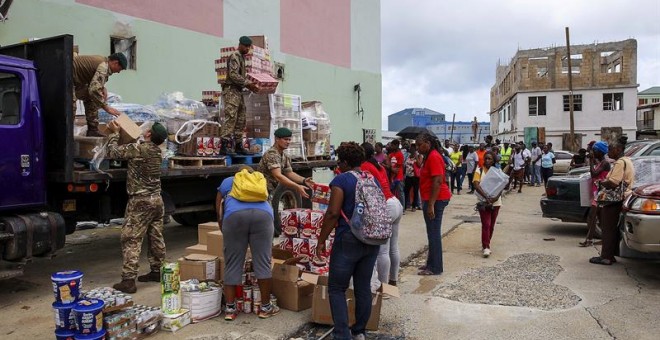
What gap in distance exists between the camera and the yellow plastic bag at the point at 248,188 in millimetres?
4707

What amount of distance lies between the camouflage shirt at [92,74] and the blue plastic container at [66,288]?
282cm

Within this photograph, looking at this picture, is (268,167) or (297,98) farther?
(297,98)

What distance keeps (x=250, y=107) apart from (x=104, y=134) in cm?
281

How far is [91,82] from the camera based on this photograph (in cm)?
633

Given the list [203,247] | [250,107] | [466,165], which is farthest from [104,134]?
[466,165]

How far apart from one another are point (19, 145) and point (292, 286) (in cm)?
331

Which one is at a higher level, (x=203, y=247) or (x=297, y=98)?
(x=297, y=98)

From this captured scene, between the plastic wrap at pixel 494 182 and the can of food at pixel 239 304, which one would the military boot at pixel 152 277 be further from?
the plastic wrap at pixel 494 182

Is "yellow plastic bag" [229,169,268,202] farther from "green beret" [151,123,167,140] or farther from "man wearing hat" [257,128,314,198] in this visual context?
"green beret" [151,123,167,140]

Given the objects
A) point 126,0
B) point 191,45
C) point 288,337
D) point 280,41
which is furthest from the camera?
point 280,41

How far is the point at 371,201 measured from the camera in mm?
4125

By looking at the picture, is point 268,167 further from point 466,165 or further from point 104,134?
point 466,165

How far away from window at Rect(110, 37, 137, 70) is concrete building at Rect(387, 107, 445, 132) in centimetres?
6288

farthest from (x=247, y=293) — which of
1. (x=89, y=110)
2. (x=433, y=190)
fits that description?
(x=89, y=110)
